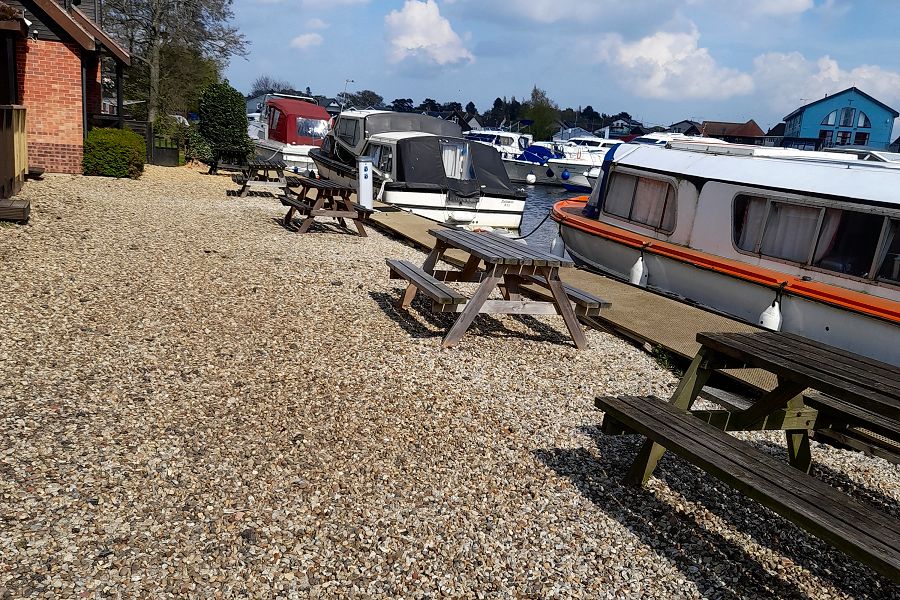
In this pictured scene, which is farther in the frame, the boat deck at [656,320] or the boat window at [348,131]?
the boat window at [348,131]

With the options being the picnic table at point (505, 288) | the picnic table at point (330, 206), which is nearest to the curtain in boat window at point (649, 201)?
the picnic table at point (505, 288)

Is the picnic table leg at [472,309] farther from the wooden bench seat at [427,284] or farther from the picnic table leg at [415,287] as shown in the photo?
the picnic table leg at [415,287]

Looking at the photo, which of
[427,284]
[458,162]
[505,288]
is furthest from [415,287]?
[458,162]

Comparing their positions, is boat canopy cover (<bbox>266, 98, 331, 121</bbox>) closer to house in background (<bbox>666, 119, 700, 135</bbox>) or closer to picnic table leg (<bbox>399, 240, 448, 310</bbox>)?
picnic table leg (<bbox>399, 240, 448, 310</bbox>)

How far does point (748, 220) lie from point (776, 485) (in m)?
6.33

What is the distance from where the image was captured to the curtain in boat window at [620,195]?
1110 cm

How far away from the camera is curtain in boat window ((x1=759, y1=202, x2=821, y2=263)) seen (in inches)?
333

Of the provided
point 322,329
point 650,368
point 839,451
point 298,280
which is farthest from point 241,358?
point 839,451

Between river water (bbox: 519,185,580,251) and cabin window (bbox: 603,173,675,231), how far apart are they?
2.83m

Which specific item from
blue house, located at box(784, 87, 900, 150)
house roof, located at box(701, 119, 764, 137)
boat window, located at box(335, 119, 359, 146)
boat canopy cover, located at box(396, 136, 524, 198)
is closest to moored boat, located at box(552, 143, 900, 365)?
boat canopy cover, located at box(396, 136, 524, 198)

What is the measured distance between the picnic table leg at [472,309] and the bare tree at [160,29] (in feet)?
81.4

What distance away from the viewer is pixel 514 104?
165 meters

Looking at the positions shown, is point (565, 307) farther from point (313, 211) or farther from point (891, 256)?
point (313, 211)

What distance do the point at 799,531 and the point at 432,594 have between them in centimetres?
228
